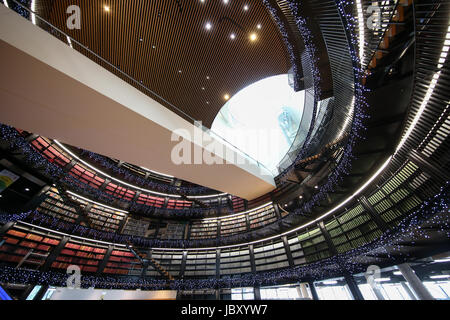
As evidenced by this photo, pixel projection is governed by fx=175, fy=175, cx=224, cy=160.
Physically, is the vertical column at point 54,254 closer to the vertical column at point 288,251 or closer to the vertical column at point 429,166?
the vertical column at point 288,251

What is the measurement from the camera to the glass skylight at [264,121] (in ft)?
49.8

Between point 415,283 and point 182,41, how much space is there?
38.6 feet

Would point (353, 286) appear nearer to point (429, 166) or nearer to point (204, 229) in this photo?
point (429, 166)

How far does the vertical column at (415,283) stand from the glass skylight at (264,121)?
9.81 meters

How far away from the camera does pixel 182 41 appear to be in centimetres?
737

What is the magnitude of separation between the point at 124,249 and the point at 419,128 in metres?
12.9

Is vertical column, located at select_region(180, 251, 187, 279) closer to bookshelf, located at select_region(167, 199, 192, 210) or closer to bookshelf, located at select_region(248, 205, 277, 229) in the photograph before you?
bookshelf, located at select_region(167, 199, 192, 210)

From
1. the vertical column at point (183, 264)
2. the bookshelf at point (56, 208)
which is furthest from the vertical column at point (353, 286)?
the bookshelf at point (56, 208)

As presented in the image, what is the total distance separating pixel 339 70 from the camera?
4.05 m

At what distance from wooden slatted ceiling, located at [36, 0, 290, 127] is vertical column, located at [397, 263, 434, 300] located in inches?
346

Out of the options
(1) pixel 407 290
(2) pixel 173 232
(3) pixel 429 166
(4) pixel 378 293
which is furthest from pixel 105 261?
(3) pixel 429 166
